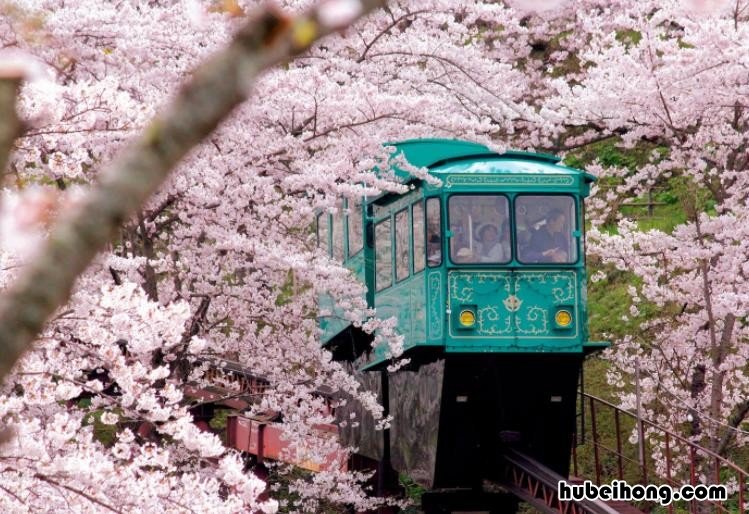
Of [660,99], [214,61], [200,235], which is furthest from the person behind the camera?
[660,99]

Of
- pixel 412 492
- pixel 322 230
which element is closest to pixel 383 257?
pixel 322 230

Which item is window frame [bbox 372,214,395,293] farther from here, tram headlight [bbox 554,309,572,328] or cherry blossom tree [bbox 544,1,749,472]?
cherry blossom tree [bbox 544,1,749,472]

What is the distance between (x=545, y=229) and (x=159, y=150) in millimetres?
11762

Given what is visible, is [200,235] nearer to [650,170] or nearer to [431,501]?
[431,501]

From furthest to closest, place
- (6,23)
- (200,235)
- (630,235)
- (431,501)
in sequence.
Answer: (630,235)
(431,501)
(200,235)
(6,23)

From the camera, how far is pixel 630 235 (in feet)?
57.5

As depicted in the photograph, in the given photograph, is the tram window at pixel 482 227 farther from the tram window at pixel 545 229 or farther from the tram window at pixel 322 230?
the tram window at pixel 322 230

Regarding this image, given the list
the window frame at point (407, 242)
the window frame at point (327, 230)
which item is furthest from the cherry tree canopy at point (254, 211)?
the window frame at point (327, 230)

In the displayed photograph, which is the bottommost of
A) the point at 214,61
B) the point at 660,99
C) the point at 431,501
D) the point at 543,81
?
the point at 431,501

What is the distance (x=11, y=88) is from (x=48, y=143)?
20.4 feet

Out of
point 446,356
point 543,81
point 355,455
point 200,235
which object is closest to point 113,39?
point 200,235

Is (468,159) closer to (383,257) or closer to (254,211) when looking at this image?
(383,257)

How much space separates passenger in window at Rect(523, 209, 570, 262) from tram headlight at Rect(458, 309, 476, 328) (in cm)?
84

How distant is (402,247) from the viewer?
46.5 feet
